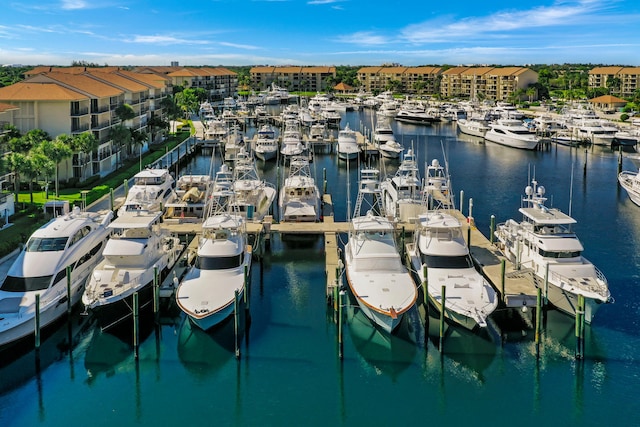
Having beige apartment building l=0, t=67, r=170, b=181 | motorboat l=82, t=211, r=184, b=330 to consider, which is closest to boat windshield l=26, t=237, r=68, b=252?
motorboat l=82, t=211, r=184, b=330

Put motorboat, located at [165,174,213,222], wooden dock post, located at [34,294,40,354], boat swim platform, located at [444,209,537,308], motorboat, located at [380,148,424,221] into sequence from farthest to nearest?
1. motorboat, located at [380,148,424,221]
2. motorboat, located at [165,174,213,222]
3. boat swim platform, located at [444,209,537,308]
4. wooden dock post, located at [34,294,40,354]

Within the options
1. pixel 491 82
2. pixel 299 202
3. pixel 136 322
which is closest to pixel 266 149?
pixel 299 202

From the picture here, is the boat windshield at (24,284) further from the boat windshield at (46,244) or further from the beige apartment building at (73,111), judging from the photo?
the beige apartment building at (73,111)

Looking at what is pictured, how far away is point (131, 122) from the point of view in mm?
75625

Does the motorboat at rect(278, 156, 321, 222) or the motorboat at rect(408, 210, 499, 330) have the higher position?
the motorboat at rect(278, 156, 321, 222)

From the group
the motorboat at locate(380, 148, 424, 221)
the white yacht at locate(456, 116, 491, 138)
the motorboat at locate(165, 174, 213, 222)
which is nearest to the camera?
the motorboat at locate(165, 174, 213, 222)

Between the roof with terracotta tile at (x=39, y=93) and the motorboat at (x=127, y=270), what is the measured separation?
27480 millimetres

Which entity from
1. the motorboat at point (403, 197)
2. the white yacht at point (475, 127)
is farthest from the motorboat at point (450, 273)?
the white yacht at point (475, 127)

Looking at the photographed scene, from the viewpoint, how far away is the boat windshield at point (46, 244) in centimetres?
3091

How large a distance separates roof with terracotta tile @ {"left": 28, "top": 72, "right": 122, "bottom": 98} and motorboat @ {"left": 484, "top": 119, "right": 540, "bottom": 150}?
2400 inches

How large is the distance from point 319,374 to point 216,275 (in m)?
8.22

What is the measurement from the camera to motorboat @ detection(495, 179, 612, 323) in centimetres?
2913

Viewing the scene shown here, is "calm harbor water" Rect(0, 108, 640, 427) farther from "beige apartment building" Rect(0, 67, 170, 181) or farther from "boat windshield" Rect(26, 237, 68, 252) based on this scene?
"beige apartment building" Rect(0, 67, 170, 181)

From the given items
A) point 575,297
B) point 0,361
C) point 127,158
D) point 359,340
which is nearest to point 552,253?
point 575,297
